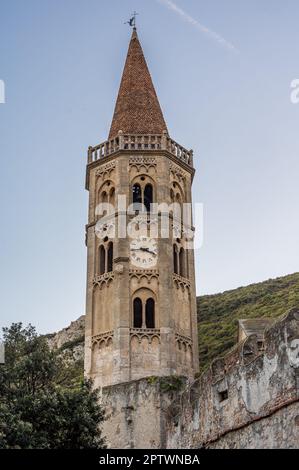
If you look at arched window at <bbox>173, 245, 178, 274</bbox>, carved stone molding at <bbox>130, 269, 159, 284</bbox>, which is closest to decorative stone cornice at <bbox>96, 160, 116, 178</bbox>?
arched window at <bbox>173, 245, 178, 274</bbox>

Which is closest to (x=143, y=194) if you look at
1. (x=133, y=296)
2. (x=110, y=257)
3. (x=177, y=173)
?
(x=177, y=173)

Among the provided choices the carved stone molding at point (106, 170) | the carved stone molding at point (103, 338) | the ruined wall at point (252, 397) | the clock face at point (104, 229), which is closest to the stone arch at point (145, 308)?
the carved stone molding at point (103, 338)

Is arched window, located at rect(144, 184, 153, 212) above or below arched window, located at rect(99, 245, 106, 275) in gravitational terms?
above

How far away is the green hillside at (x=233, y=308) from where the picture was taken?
4845cm

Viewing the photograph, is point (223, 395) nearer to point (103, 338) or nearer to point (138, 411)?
point (138, 411)

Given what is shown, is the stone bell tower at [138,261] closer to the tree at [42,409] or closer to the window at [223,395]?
the tree at [42,409]

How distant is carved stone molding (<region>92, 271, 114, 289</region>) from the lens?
38.4 m

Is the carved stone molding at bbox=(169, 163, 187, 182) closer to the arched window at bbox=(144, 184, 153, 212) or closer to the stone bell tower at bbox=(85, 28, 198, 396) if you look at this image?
the stone bell tower at bbox=(85, 28, 198, 396)

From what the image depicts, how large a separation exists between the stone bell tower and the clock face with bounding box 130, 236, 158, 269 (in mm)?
51

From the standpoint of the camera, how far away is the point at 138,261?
1506 inches

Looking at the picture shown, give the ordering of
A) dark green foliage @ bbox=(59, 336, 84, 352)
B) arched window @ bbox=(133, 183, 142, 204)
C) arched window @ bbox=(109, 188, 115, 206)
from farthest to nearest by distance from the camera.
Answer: dark green foliage @ bbox=(59, 336, 84, 352), arched window @ bbox=(133, 183, 142, 204), arched window @ bbox=(109, 188, 115, 206)

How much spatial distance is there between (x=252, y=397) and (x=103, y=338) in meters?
19.5
